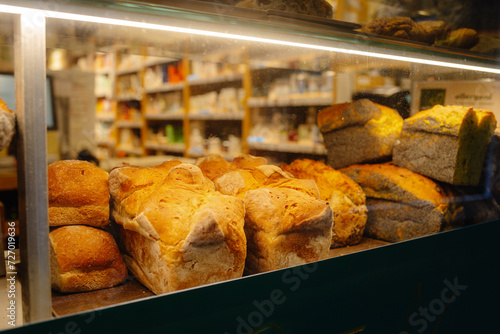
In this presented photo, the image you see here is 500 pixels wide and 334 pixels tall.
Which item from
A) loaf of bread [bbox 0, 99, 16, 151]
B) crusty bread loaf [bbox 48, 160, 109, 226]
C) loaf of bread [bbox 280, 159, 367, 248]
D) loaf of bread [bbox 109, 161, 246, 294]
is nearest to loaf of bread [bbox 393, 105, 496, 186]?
loaf of bread [bbox 280, 159, 367, 248]

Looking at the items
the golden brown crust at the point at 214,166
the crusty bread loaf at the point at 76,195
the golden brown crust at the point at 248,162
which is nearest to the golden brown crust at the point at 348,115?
the golden brown crust at the point at 248,162

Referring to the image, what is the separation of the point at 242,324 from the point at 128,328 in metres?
0.30

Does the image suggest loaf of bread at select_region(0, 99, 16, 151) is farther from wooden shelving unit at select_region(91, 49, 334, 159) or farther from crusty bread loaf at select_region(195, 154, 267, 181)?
wooden shelving unit at select_region(91, 49, 334, 159)

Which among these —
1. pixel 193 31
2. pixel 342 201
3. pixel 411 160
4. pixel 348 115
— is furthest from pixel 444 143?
pixel 193 31

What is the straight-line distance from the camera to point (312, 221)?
1.20 meters

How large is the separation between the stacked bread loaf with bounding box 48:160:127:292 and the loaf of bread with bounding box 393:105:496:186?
1215 mm

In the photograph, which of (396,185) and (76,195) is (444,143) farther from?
(76,195)

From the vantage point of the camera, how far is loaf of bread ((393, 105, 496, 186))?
1702 mm

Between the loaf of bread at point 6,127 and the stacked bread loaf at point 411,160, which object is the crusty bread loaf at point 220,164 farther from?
the loaf of bread at point 6,127

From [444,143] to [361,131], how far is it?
33 centimetres

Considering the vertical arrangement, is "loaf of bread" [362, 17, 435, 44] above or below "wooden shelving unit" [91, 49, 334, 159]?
above

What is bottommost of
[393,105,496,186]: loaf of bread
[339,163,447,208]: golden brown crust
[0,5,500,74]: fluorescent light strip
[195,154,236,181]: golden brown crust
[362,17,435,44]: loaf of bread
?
[339,163,447,208]: golden brown crust

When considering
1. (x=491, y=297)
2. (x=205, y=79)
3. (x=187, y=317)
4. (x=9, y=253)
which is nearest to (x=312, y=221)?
(x=187, y=317)

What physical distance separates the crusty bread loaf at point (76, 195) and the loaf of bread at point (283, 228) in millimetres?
415
